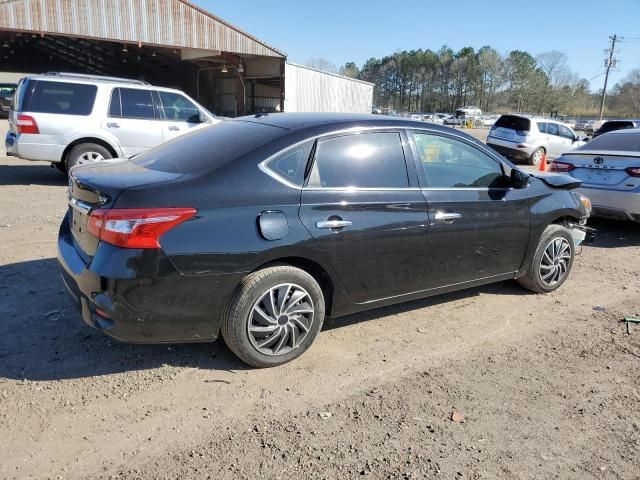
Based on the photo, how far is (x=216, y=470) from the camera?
245 centimetres

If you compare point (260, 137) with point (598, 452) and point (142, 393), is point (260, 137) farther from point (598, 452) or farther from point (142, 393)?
point (598, 452)

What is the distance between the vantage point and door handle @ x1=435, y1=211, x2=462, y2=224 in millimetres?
3926

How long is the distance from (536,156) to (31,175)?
15.4 metres

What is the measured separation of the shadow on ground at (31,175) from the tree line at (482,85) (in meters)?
80.1

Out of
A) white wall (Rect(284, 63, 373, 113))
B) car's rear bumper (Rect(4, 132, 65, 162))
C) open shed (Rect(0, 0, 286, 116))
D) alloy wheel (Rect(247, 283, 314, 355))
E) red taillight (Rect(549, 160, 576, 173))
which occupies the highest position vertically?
open shed (Rect(0, 0, 286, 116))

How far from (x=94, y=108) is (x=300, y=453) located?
8284mm

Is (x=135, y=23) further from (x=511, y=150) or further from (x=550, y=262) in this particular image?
(x=550, y=262)

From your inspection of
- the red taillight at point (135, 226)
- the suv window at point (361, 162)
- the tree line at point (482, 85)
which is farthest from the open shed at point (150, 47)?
the tree line at point (482, 85)

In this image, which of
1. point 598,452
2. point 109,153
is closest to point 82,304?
point 598,452

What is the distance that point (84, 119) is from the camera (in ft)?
29.2

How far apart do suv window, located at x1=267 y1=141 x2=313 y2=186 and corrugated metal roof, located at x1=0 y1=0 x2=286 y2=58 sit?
71.4 feet

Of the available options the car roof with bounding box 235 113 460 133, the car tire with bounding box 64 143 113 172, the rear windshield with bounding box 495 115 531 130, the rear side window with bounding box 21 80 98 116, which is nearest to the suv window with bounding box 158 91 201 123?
the rear side window with bounding box 21 80 98 116

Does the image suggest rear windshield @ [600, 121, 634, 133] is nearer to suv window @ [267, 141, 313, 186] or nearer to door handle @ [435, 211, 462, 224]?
door handle @ [435, 211, 462, 224]

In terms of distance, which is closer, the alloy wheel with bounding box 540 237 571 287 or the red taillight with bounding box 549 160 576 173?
the alloy wheel with bounding box 540 237 571 287
